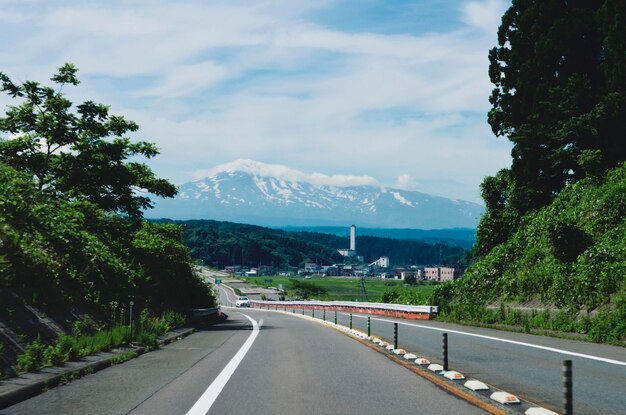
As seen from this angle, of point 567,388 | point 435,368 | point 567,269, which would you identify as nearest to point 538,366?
point 435,368

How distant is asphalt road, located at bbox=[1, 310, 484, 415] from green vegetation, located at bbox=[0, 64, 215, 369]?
1.72m

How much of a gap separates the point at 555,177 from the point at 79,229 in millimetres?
25639

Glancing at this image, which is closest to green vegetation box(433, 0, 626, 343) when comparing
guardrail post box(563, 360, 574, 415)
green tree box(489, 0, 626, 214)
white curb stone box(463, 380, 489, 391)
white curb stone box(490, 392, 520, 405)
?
green tree box(489, 0, 626, 214)

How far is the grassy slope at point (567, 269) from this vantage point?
22922mm

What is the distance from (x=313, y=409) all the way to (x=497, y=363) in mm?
7123

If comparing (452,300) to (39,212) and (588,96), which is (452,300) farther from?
(39,212)

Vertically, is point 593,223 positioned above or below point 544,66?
below

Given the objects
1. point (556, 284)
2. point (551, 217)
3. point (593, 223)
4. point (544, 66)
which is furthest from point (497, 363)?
point (544, 66)

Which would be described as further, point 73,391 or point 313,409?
point 73,391

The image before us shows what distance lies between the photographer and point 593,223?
29.4m

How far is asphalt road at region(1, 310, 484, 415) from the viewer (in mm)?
8828

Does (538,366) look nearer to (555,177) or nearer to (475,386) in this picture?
(475,386)

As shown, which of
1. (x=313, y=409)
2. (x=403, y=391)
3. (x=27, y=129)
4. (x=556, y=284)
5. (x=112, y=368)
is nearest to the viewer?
(x=313, y=409)

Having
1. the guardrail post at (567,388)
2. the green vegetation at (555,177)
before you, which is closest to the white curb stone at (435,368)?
the guardrail post at (567,388)
